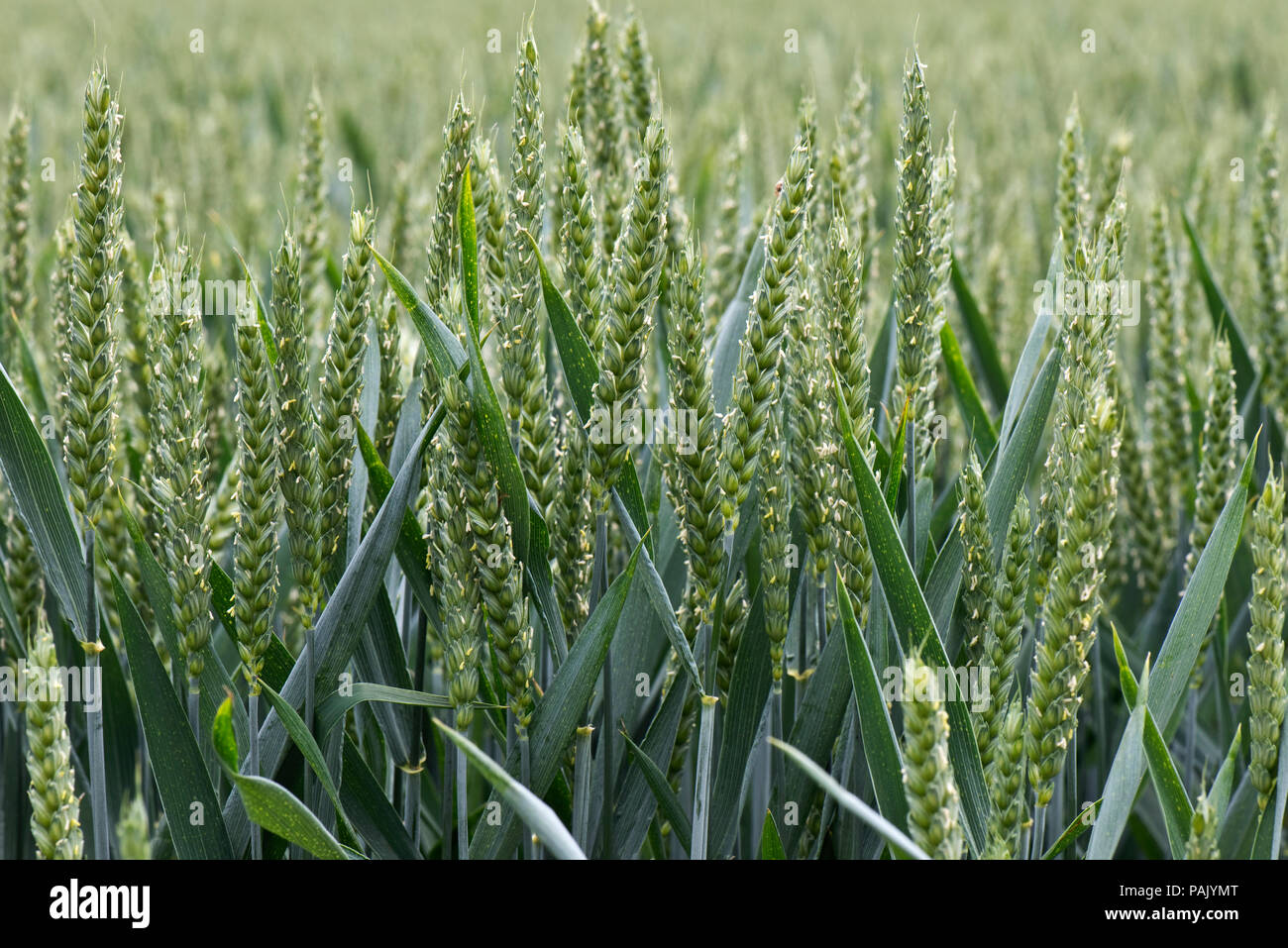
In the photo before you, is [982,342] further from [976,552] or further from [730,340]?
[976,552]

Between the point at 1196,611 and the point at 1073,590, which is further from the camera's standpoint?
the point at 1196,611

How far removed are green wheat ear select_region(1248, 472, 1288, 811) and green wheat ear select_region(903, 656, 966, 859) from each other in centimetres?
35

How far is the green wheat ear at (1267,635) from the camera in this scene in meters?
0.90

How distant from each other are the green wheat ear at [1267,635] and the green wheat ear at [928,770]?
0.35 meters

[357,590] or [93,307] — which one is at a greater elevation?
[93,307]

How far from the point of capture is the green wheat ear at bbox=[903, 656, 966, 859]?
750 mm

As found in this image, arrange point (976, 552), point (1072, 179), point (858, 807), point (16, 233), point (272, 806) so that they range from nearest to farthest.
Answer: point (858, 807)
point (272, 806)
point (976, 552)
point (1072, 179)
point (16, 233)

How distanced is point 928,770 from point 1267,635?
0.38 meters

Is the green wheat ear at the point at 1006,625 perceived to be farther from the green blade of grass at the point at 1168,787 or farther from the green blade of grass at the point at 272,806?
the green blade of grass at the point at 272,806

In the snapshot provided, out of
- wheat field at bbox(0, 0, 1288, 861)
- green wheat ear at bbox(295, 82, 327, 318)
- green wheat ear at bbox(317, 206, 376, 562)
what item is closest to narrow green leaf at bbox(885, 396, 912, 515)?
wheat field at bbox(0, 0, 1288, 861)

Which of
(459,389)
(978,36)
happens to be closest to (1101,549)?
(459,389)

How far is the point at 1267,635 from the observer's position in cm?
92

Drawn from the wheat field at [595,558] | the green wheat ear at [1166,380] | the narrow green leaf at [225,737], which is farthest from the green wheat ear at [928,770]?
the green wheat ear at [1166,380]

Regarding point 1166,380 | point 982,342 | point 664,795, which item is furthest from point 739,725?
point 1166,380
